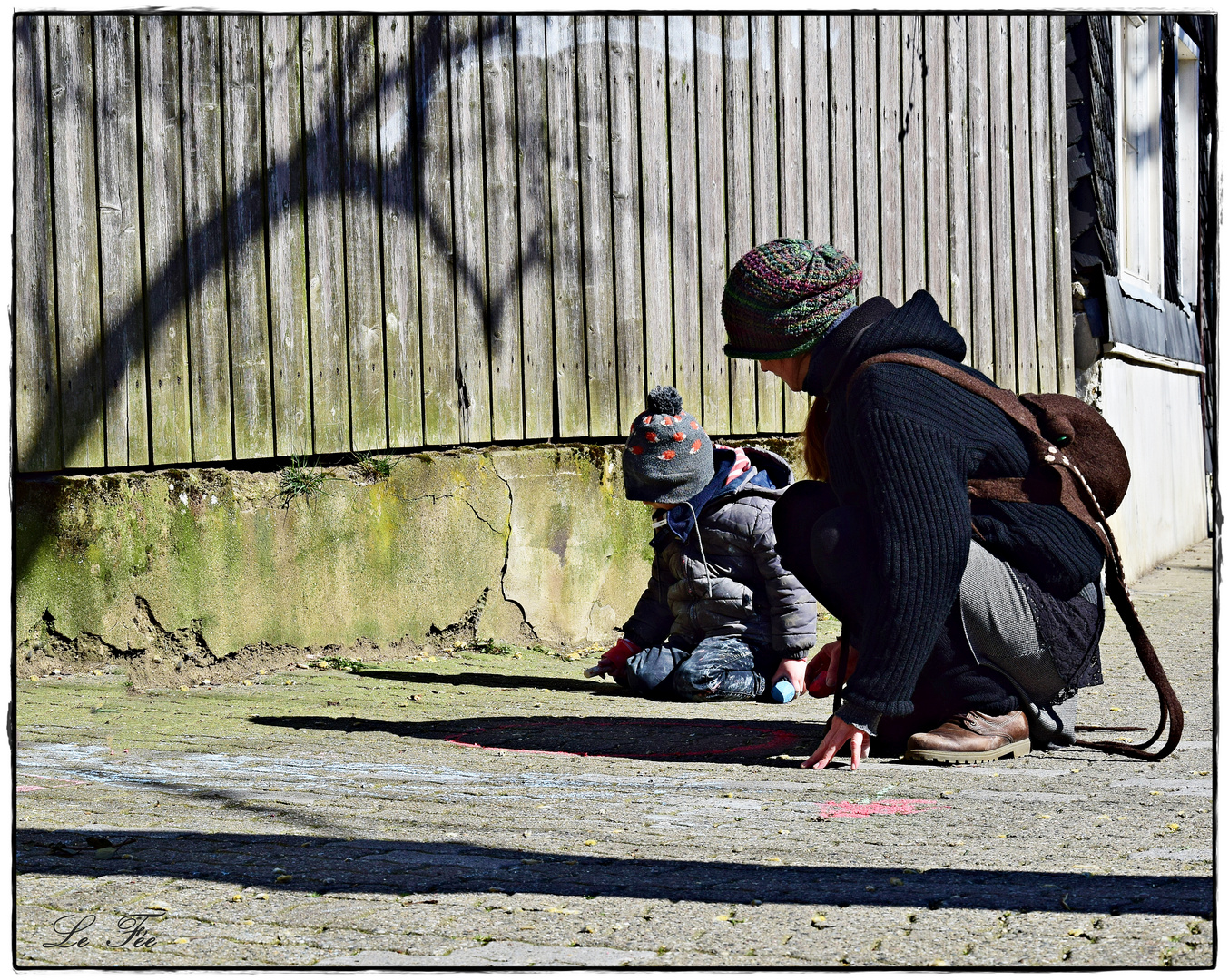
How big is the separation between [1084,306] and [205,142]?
5.06 metres

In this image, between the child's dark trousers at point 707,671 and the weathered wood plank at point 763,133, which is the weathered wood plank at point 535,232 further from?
the child's dark trousers at point 707,671

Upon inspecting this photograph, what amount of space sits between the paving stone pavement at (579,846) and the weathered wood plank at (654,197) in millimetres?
2370

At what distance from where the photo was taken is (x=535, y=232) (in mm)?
6215

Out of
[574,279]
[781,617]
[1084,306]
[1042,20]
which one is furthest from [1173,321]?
[781,617]

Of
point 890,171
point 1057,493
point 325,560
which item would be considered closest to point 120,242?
point 325,560

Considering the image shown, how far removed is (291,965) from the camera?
2.07 m

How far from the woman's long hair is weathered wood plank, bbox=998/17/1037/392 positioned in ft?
13.5

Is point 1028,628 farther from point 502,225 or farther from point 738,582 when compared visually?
point 502,225

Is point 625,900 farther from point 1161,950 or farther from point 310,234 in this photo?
point 310,234

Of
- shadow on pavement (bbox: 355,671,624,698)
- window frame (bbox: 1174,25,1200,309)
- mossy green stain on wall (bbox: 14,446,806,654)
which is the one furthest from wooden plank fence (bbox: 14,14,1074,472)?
window frame (bbox: 1174,25,1200,309)

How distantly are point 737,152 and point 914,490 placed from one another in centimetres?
386

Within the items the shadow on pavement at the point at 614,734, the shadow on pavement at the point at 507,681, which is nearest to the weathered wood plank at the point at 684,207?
the shadow on pavement at the point at 507,681

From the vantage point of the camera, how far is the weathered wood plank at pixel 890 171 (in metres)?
7.16

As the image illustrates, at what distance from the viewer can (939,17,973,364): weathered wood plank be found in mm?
7379
